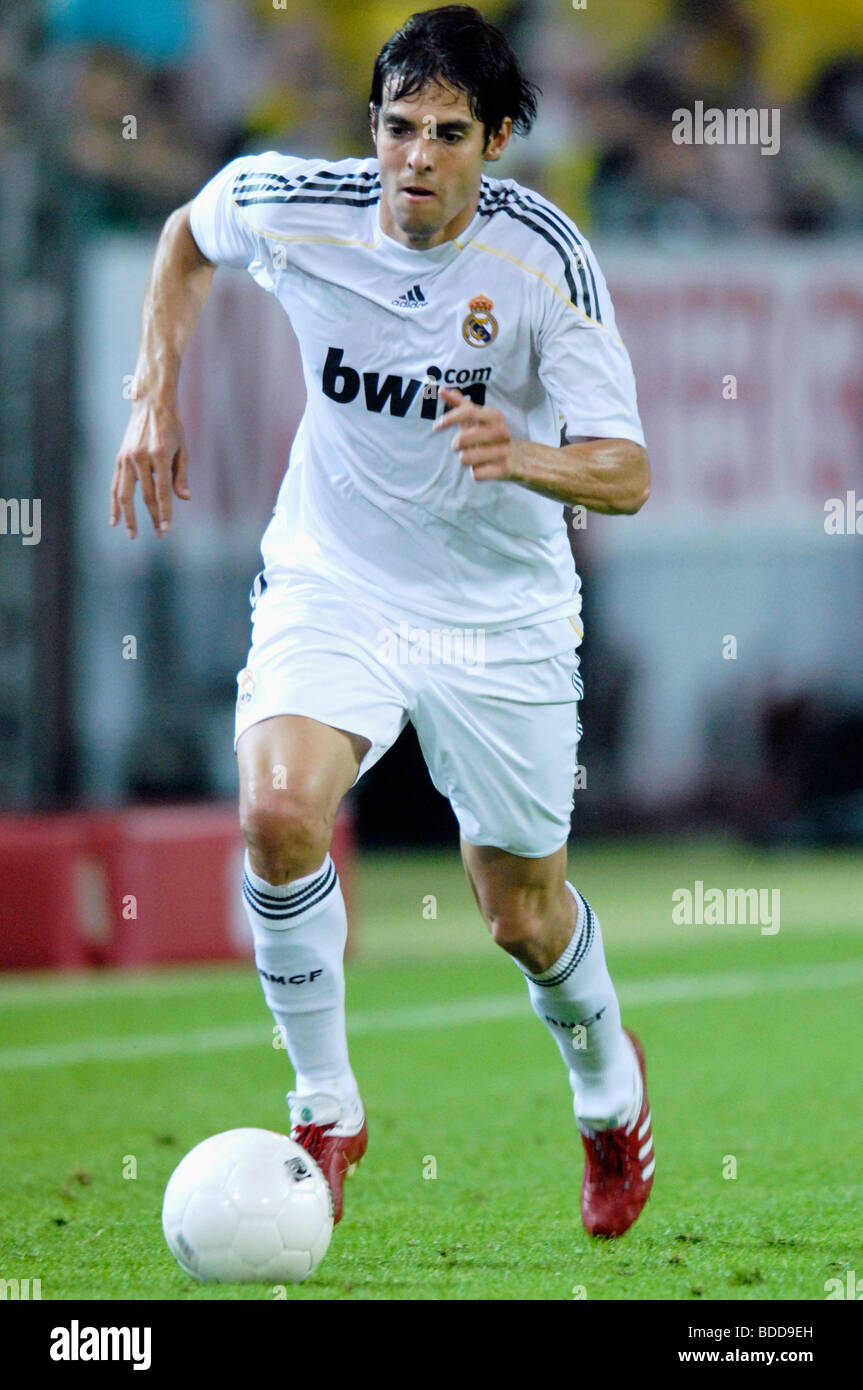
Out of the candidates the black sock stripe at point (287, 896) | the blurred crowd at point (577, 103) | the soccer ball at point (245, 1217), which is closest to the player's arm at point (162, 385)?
the black sock stripe at point (287, 896)

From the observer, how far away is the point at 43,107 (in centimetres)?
1027

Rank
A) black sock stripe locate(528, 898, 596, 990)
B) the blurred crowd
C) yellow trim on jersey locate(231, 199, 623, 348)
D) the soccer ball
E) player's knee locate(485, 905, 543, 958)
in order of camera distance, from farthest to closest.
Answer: the blurred crowd
black sock stripe locate(528, 898, 596, 990)
player's knee locate(485, 905, 543, 958)
yellow trim on jersey locate(231, 199, 623, 348)
the soccer ball

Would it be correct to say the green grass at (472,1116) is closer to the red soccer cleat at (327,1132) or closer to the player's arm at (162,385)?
the red soccer cleat at (327,1132)

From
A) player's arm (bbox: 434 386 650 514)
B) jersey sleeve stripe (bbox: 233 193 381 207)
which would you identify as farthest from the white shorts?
jersey sleeve stripe (bbox: 233 193 381 207)

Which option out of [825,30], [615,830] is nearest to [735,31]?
[825,30]

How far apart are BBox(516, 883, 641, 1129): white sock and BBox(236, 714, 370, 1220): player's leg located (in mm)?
529

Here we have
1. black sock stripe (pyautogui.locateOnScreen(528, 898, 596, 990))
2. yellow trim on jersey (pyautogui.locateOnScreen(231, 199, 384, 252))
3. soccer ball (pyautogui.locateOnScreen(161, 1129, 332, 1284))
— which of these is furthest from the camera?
black sock stripe (pyautogui.locateOnScreen(528, 898, 596, 990))

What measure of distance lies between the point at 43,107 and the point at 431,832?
7633 mm

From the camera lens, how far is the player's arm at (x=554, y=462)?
354 centimetres

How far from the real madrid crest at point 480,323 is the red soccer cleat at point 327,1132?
1.55 metres

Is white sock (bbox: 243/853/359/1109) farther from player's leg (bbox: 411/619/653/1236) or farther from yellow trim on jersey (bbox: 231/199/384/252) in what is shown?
yellow trim on jersey (bbox: 231/199/384/252)

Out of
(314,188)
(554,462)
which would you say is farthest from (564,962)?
(314,188)

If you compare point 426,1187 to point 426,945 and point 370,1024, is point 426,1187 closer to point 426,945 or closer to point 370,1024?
point 370,1024

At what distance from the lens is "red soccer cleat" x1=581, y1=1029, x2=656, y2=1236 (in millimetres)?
4332
